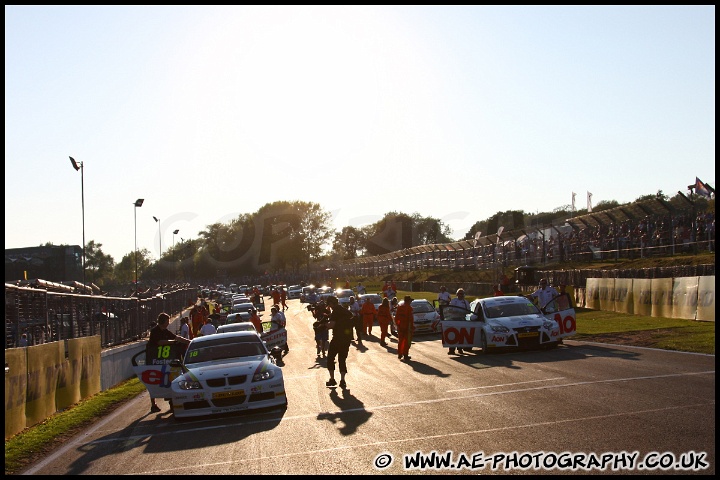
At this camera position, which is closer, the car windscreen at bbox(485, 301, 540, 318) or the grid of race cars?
the grid of race cars

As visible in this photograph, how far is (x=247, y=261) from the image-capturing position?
156 m

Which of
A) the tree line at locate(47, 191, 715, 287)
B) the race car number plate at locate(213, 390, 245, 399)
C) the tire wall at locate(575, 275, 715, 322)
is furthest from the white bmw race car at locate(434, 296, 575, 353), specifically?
the tree line at locate(47, 191, 715, 287)

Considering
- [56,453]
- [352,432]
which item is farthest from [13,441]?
[352,432]

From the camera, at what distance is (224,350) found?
597 inches

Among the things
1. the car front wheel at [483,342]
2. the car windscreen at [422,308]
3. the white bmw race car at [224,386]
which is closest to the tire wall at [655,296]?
the car windscreen at [422,308]

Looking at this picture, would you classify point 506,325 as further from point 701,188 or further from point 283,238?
point 283,238

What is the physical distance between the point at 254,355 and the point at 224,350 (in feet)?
2.02

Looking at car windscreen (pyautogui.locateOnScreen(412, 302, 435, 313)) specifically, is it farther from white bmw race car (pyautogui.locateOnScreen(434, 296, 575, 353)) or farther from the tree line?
the tree line

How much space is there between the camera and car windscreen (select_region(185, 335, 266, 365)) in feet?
49.1

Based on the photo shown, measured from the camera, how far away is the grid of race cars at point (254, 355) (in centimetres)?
1309

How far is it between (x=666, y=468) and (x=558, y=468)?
927 mm

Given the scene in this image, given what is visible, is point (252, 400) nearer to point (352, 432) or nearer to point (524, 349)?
point (352, 432)

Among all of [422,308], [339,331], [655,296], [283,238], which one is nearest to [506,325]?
[339,331]

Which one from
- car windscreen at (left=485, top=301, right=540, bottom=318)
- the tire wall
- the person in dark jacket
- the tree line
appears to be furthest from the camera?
the tree line
